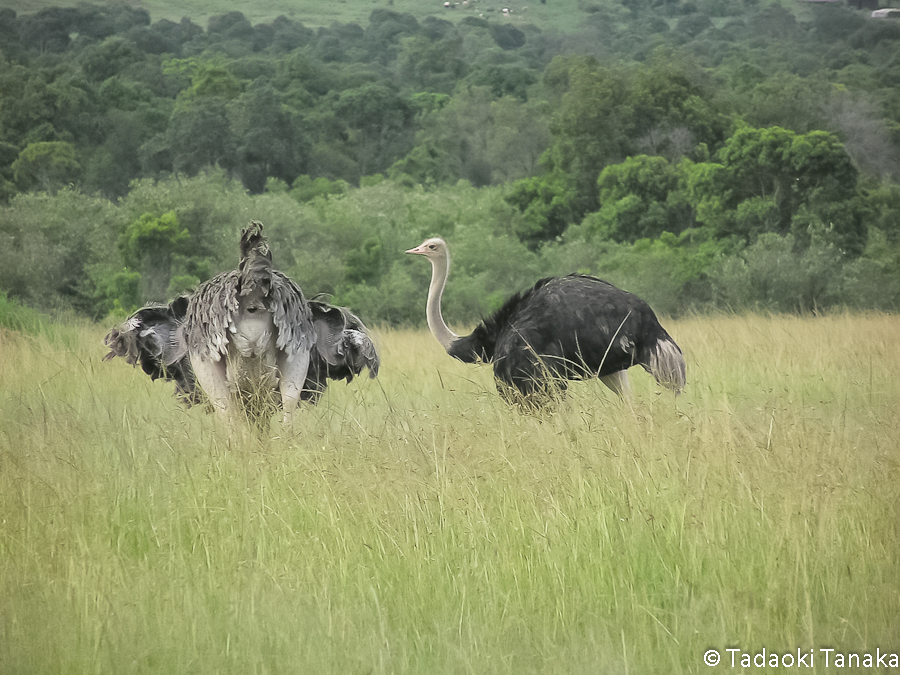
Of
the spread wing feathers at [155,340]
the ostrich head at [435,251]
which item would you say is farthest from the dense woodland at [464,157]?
the spread wing feathers at [155,340]

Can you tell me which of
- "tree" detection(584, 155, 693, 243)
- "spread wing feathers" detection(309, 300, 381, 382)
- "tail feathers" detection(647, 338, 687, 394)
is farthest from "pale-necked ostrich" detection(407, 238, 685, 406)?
"tree" detection(584, 155, 693, 243)

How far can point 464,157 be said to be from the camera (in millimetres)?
38125

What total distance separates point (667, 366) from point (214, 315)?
2.30m

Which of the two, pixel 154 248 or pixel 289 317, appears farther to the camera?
pixel 154 248

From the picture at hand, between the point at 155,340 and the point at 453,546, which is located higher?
the point at 453,546

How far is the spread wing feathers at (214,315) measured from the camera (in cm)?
421

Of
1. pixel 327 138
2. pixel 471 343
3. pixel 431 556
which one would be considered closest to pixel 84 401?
pixel 471 343

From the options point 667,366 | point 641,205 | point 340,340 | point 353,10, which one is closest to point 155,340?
point 340,340

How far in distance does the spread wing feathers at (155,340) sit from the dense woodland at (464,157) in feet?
33.0

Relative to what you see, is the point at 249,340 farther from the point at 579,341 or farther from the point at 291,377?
the point at 579,341

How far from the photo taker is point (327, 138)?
38438mm

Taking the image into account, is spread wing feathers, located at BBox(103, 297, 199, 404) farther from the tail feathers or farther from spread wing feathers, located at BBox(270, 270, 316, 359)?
the tail feathers

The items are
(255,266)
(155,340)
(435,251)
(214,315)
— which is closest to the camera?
(255,266)

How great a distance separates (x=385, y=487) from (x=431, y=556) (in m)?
0.48
